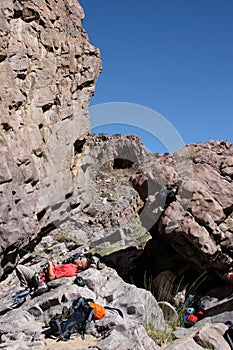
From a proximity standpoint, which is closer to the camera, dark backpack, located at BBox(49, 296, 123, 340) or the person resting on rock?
dark backpack, located at BBox(49, 296, 123, 340)

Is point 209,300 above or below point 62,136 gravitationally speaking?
below

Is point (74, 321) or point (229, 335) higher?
point (74, 321)

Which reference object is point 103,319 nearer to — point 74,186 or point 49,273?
point 49,273

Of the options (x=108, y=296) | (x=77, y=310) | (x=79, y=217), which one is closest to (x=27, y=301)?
(x=108, y=296)

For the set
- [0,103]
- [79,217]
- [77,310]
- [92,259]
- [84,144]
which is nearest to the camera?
[77,310]

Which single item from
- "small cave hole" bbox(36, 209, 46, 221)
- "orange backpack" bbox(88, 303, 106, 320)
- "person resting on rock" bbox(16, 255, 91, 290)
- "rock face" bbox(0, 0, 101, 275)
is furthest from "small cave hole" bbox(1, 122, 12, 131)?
"orange backpack" bbox(88, 303, 106, 320)

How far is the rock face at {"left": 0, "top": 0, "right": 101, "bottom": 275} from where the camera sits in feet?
34.7

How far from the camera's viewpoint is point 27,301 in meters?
8.63

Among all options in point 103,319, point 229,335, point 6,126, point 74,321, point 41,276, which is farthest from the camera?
point 6,126

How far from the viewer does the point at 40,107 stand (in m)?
12.2

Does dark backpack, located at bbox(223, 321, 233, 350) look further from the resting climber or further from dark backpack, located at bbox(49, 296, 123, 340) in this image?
the resting climber

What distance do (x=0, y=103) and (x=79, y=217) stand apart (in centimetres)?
1317

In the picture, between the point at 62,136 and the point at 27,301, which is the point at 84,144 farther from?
the point at 27,301

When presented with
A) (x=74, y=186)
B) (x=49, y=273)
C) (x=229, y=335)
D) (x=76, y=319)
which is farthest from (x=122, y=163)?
(x=76, y=319)
